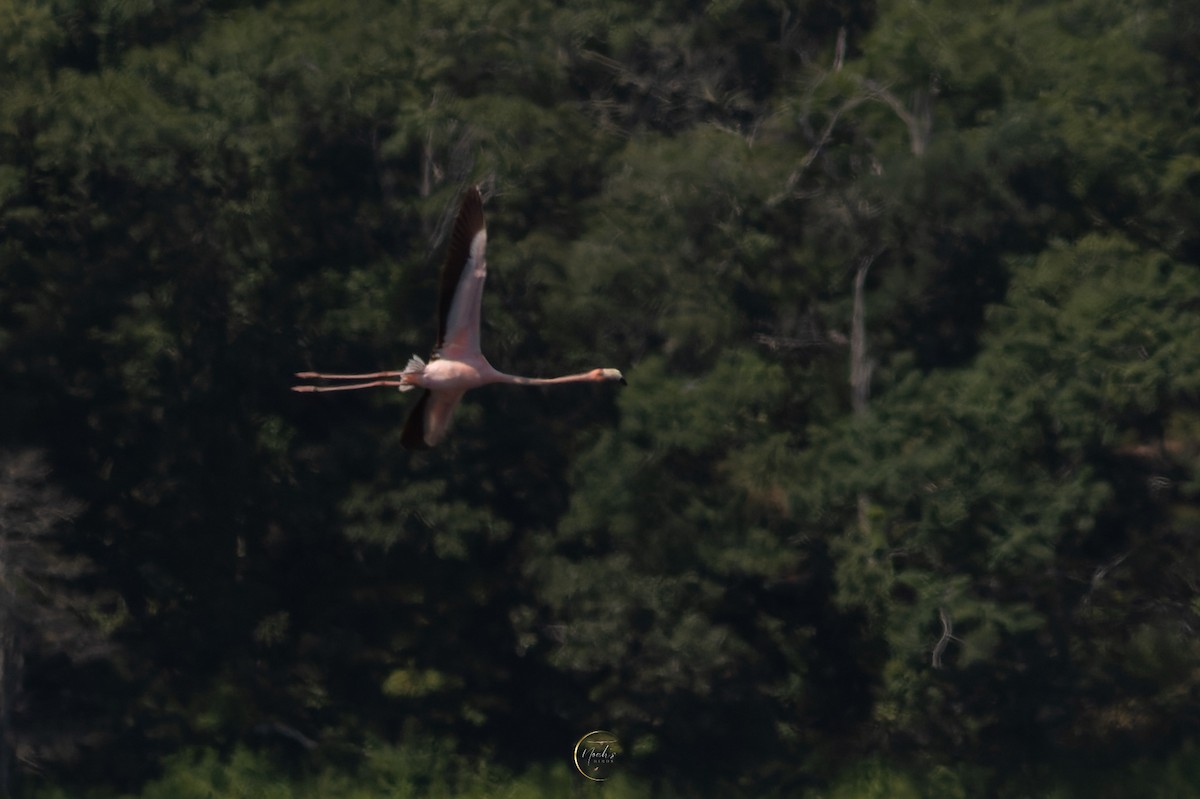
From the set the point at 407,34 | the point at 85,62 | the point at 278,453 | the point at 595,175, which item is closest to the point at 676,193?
the point at 595,175

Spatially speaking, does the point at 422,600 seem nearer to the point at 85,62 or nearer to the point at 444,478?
the point at 444,478

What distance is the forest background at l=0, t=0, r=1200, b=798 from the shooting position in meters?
29.2

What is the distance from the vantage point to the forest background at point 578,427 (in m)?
29.2

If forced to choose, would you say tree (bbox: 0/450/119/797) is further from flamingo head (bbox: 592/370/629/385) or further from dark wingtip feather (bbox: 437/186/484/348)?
dark wingtip feather (bbox: 437/186/484/348)

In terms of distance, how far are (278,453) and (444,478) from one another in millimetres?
2299

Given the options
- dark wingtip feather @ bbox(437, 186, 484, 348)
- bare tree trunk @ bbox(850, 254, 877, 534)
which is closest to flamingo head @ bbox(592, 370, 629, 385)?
dark wingtip feather @ bbox(437, 186, 484, 348)

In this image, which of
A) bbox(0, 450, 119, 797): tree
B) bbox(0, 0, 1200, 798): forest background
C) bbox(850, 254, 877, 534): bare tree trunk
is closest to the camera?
bbox(0, 450, 119, 797): tree

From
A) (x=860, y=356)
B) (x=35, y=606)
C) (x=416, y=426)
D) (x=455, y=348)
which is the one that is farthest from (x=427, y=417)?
(x=860, y=356)

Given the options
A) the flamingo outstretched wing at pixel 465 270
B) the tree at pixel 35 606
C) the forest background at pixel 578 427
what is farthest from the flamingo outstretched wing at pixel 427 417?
the tree at pixel 35 606

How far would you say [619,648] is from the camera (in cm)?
2897

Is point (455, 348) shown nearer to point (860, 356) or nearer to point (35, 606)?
point (35, 606)
